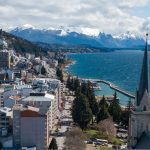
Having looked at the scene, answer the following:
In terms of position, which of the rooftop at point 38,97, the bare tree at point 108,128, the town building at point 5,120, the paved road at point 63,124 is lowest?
the paved road at point 63,124

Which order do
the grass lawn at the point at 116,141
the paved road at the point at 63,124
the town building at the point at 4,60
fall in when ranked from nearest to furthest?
1. the grass lawn at the point at 116,141
2. the paved road at the point at 63,124
3. the town building at the point at 4,60

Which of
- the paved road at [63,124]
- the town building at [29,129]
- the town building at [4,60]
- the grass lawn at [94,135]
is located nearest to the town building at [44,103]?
the paved road at [63,124]

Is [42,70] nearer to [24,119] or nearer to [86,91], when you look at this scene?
[86,91]

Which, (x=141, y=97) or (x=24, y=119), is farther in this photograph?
(x=24, y=119)

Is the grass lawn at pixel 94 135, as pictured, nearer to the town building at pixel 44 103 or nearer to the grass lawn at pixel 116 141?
the grass lawn at pixel 116 141

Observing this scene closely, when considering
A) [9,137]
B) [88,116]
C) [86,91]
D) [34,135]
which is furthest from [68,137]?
[86,91]

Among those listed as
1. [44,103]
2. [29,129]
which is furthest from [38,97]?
[29,129]
